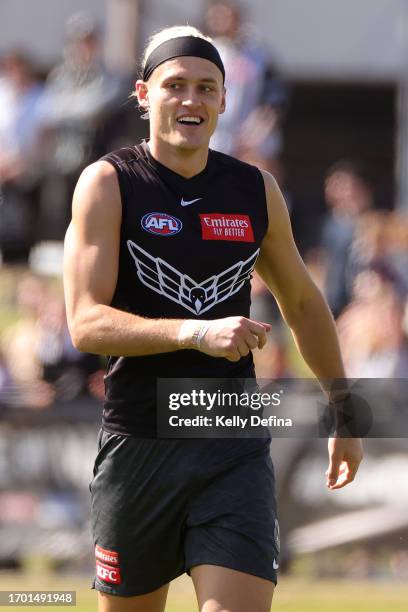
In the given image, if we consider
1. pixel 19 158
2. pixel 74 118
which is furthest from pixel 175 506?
pixel 19 158

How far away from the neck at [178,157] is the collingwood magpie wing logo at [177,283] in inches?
14.5

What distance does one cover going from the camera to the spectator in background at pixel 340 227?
10703 millimetres

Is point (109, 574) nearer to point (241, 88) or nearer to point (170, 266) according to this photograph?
point (170, 266)

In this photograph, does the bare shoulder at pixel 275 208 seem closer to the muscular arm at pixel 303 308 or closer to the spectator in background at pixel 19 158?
the muscular arm at pixel 303 308

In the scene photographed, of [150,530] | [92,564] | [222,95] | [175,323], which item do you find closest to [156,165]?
[222,95]

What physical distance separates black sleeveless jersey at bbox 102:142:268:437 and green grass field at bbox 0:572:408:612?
11.9 ft

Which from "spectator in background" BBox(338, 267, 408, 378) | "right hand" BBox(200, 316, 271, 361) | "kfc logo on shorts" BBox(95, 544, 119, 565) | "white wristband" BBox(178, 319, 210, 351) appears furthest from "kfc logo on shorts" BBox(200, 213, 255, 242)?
"spectator in background" BBox(338, 267, 408, 378)

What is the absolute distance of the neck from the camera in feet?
15.8

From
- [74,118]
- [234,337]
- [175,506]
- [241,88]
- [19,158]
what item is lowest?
[175,506]

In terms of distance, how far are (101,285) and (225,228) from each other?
1.67ft

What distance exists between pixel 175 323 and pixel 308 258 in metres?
6.56

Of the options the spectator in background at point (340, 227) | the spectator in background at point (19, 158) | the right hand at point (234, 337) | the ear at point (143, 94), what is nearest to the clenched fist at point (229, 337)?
the right hand at point (234, 337)

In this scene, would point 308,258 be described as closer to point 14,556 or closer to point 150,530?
point 14,556

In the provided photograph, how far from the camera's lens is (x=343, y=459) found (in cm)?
500
